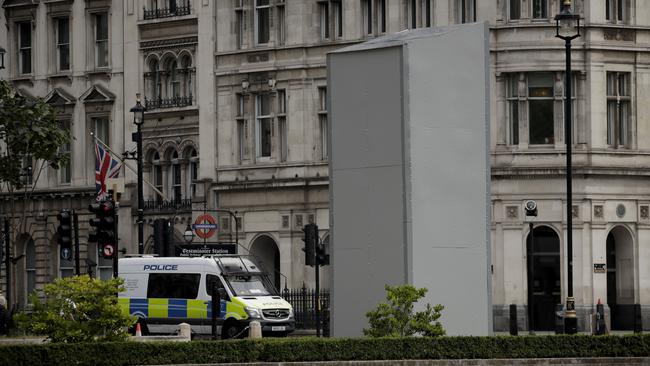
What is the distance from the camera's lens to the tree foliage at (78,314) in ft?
165

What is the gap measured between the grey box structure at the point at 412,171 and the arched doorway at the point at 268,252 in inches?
1314

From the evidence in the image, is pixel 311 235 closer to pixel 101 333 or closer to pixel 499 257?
pixel 499 257

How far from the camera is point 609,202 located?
78500mm

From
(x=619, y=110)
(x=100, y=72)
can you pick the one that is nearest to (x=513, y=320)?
(x=619, y=110)

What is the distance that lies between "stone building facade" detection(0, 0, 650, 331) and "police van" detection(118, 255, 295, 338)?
10.0 meters

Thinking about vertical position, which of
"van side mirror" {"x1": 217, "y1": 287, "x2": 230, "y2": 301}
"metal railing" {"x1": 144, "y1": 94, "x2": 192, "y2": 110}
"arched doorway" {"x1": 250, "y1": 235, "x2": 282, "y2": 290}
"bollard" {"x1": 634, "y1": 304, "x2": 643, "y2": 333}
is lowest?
"bollard" {"x1": 634, "y1": 304, "x2": 643, "y2": 333}

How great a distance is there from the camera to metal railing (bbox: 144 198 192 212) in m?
87.6

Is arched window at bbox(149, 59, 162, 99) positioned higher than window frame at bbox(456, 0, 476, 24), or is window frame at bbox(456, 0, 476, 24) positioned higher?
window frame at bbox(456, 0, 476, 24)

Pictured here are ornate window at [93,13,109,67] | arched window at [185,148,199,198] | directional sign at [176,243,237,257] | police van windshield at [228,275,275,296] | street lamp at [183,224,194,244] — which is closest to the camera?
police van windshield at [228,275,275,296]

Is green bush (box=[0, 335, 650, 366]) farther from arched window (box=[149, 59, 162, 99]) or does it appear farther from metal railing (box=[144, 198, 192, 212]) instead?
arched window (box=[149, 59, 162, 99])

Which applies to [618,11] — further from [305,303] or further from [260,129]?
[305,303]

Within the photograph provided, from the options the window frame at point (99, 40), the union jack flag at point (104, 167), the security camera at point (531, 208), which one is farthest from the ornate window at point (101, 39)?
the security camera at point (531, 208)

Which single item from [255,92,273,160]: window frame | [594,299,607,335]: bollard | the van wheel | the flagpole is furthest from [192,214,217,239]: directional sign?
the van wheel

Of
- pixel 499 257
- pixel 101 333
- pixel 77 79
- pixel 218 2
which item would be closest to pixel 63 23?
pixel 77 79
